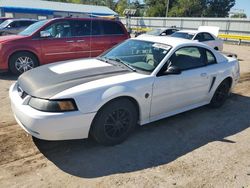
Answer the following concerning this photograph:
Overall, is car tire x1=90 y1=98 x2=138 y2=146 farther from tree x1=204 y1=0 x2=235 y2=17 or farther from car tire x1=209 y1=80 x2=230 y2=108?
tree x1=204 y1=0 x2=235 y2=17

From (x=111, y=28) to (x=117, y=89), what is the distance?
5.88m

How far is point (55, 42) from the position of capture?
7.85m

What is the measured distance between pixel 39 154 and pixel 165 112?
6.93 feet

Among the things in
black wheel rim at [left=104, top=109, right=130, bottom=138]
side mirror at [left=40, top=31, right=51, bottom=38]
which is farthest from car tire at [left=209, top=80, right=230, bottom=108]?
side mirror at [left=40, top=31, right=51, bottom=38]

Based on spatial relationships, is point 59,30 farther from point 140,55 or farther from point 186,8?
point 186,8

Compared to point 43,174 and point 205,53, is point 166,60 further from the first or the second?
point 43,174

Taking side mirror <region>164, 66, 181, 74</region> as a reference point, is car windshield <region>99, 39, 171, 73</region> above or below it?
above

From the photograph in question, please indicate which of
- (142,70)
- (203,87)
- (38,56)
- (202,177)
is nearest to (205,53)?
(203,87)

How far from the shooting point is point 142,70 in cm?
407

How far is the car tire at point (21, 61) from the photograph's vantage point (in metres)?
7.46

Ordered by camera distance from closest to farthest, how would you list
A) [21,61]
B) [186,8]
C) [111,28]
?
Answer: [21,61] < [111,28] < [186,8]

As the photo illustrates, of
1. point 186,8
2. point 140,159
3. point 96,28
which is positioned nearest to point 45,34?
point 96,28

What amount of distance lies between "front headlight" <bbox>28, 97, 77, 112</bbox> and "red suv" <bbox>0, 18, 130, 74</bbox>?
4.79 m

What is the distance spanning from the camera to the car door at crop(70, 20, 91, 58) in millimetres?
8219
